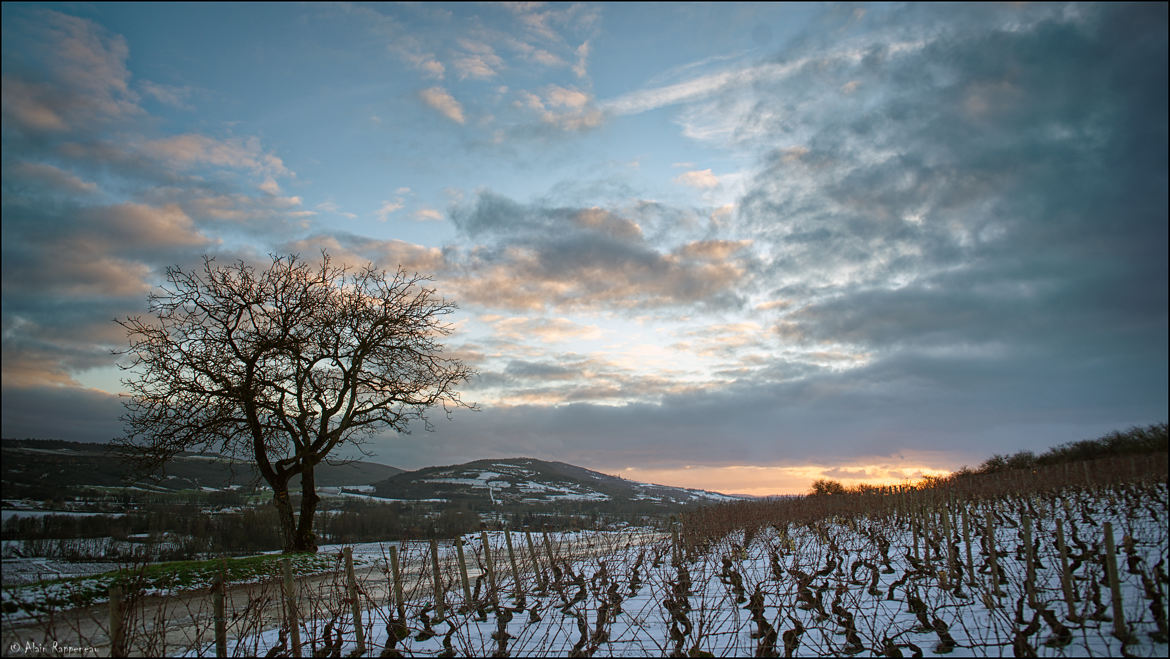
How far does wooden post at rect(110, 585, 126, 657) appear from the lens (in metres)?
6.40

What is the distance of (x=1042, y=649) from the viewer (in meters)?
8.84

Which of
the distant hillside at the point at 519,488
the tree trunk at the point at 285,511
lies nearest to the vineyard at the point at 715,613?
the tree trunk at the point at 285,511

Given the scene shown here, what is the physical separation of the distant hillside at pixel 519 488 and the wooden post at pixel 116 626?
63448 millimetres

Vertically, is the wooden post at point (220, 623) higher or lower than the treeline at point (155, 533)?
higher

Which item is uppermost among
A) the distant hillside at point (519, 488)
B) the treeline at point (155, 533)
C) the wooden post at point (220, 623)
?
the wooden post at point (220, 623)

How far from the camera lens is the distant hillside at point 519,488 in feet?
254

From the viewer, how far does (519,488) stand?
99000mm

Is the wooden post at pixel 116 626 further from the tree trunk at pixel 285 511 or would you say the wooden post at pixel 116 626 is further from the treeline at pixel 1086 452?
the treeline at pixel 1086 452

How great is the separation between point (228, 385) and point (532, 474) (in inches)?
3973

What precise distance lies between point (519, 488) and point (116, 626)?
95.4 m

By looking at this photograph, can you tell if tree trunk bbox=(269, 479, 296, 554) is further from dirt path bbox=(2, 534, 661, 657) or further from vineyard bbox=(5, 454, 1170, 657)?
vineyard bbox=(5, 454, 1170, 657)

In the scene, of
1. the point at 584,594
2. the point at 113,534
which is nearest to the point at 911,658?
the point at 584,594

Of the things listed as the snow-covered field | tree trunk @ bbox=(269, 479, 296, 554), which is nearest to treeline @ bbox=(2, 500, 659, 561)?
tree trunk @ bbox=(269, 479, 296, 554)

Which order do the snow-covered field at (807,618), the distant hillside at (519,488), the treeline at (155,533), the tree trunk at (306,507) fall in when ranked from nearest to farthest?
1. the snow-covered field at (807,618)
2. the treeline at (155,533)
3. the tree trunk at (306,507)
4. the distant hillside at (519,488)
